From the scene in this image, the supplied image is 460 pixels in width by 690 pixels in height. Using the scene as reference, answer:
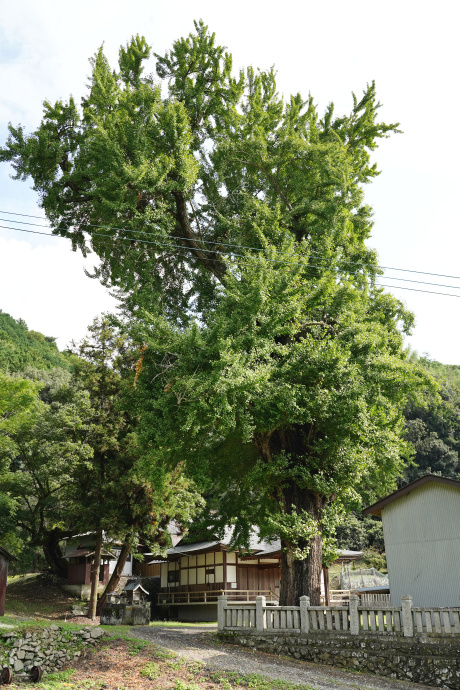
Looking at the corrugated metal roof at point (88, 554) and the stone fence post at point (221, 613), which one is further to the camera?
the corrugated metal roof at point (88, 554)

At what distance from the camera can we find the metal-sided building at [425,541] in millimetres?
16859

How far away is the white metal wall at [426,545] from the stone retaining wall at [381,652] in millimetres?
5673

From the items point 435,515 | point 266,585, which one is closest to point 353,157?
point 435,515

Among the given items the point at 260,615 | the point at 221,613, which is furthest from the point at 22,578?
the point at 260,615

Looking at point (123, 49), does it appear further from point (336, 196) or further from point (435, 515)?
point (435, 515)

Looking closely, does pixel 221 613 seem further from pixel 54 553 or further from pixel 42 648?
pixel 54 553

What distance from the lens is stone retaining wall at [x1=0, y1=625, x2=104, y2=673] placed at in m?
10.6

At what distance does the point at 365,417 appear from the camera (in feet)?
49.0

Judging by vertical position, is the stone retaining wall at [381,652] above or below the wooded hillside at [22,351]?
below

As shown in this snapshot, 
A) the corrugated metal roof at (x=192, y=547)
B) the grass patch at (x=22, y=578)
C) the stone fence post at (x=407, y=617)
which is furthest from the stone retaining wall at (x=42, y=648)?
the grass patch at (x=22, y=578)

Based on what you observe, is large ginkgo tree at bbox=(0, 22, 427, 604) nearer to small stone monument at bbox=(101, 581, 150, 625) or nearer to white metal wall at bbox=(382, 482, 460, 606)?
white metal wall at bbox=(382, 482, 460, 606)

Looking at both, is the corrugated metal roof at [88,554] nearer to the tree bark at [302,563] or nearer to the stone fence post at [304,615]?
the tree bark at [302,563]

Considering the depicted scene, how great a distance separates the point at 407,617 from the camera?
11805 millimetres

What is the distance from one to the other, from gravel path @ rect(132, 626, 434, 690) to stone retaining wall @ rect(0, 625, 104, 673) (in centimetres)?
232
